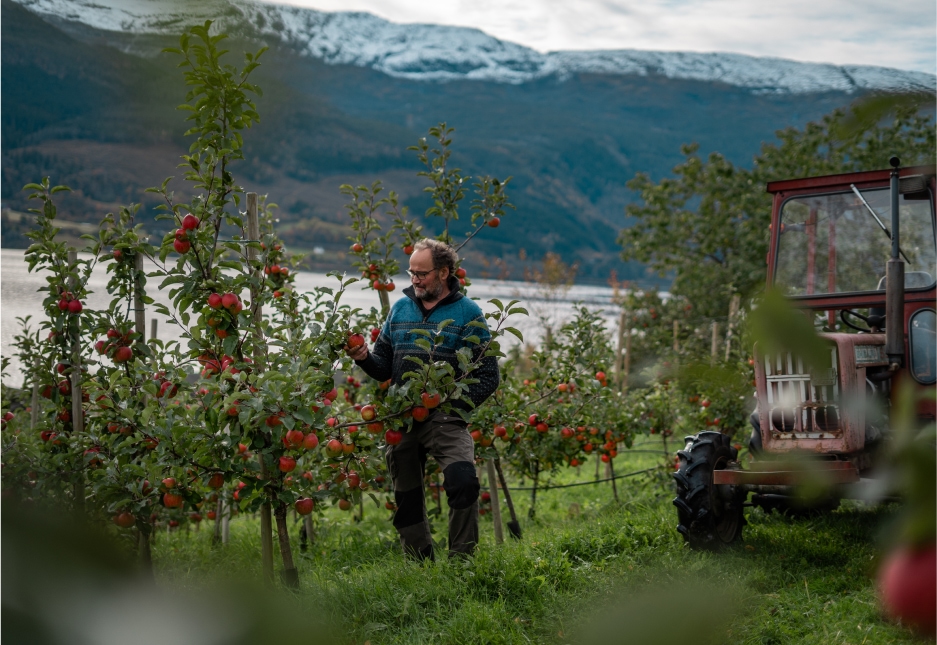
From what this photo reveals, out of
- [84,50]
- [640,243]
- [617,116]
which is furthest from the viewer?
[617,116]

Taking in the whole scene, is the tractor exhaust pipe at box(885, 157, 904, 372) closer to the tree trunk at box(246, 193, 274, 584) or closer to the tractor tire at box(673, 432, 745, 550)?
the tractor tire at box(673, 432, 745, 550)

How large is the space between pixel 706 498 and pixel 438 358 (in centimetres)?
169

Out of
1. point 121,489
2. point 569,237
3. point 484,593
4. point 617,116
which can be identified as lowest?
point 484,593

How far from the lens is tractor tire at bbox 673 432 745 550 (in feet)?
14.6

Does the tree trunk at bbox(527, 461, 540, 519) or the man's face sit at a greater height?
the man's face

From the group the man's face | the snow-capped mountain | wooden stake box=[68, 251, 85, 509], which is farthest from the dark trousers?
the snow-capped mountain

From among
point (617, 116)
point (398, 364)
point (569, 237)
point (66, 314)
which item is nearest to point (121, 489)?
point (66, 314)

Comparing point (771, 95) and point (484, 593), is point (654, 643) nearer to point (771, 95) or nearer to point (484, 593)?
point (771, 95)

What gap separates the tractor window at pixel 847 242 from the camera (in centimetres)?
486

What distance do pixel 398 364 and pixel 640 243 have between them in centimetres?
1361

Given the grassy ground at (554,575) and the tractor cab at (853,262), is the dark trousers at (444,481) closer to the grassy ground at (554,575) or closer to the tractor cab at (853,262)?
the grassy ground at (554,575)

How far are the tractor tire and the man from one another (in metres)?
1.21

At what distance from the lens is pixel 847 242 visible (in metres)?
5.18

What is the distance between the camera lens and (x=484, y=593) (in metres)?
3.78
